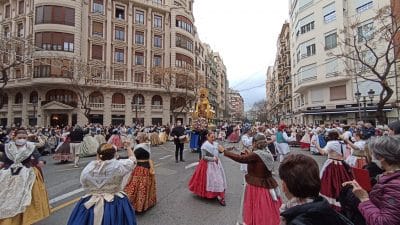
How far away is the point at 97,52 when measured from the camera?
43594 mm

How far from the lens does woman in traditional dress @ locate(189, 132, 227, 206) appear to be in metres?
7.31

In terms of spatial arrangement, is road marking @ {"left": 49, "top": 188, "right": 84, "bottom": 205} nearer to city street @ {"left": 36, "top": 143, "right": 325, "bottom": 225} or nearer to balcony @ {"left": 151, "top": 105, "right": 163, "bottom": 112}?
city street @ {"left": 36, "top": 143, "right": 325, "bottom": 225}

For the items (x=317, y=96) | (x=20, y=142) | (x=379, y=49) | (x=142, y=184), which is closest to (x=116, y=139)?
(x=142, y=184)

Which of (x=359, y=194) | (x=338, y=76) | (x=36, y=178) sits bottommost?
(x=36, y=178)

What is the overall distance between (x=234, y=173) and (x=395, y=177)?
30.5 feet

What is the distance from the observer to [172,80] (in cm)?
4631

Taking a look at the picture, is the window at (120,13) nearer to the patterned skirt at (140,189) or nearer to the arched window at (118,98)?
the arched window at (118,98)

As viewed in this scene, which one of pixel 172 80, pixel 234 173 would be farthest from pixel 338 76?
pixel 234 173

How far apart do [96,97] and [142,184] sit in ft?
128

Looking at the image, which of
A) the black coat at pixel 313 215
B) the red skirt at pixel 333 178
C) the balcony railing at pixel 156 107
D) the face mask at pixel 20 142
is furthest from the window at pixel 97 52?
the black coat at pixel 313 215

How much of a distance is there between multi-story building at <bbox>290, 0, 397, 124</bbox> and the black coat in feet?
109

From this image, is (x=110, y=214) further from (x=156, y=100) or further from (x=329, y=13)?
(x=156, y=100)

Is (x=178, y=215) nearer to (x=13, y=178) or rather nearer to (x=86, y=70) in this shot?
(x=13, y=178)

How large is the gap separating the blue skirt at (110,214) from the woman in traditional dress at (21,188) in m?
1.59
